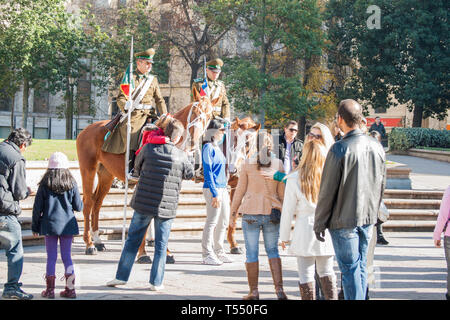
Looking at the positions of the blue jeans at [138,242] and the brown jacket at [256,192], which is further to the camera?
the blue jeans at [138,242]

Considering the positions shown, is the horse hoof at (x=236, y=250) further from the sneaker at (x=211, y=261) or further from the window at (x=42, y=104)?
the window at (x=42, y=104)

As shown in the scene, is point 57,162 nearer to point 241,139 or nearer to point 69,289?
point 69,289

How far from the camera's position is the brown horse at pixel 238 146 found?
406 inches

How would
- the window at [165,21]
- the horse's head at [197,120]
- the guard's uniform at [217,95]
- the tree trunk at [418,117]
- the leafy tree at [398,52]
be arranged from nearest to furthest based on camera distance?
the horse's head at [197,120] → the guard's uniform at [217,95] → the leafy tree at [398,52] → the tree trunk at [418,117] → the window at [165,21]

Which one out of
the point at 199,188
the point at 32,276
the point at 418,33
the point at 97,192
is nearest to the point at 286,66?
the point at 418,33

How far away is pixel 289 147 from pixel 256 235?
13.8 ft

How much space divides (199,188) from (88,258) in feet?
17.5

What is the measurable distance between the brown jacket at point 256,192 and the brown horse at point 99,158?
2.67 meters

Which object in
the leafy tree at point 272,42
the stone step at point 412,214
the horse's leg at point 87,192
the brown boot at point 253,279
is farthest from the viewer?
the leafy tree at point 272,42

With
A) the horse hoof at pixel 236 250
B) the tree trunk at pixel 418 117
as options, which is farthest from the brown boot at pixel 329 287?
the tree trunk at pixel 418 117

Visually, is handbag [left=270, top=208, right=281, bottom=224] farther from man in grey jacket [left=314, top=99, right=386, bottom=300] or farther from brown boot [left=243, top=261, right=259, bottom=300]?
man in grey jacket [left=314, top=99, right=386, bottom=300]

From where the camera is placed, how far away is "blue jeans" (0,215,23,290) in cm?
698

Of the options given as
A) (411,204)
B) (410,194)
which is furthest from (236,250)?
(410,194)

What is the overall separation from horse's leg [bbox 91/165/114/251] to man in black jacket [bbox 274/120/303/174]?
3029 millimetres
